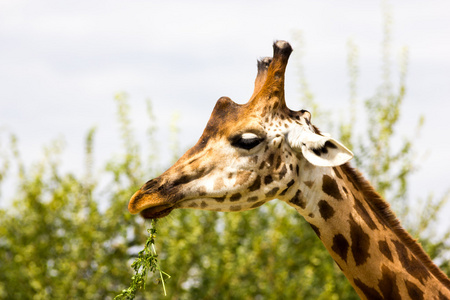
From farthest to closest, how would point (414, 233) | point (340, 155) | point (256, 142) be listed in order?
point (414, 233)
point (256, 142)
point (340, 155)

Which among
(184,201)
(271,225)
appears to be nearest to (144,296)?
(271,225)

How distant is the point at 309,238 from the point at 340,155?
31.0 ft

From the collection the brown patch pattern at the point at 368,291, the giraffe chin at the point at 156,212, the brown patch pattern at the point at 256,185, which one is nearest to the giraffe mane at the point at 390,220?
the brown patch pattern at the point at 368,291

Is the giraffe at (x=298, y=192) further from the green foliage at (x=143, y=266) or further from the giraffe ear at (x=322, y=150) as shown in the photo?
the green foliage at (x=143, y=266)

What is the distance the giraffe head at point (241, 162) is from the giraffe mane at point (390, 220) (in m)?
0.46

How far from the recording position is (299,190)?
202 inches

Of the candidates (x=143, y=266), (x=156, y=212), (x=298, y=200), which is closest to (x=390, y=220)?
(x=298, y=200)

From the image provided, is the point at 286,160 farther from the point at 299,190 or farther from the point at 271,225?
the point at 271,225

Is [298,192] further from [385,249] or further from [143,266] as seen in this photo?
[143,266]

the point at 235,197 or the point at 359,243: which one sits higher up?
the point at 235,197

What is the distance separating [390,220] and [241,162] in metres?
1.21

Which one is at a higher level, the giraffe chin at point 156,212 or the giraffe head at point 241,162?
the giraffe head at point 241,162

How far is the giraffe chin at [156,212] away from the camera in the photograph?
5.01m

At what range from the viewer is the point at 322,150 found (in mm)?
4941
